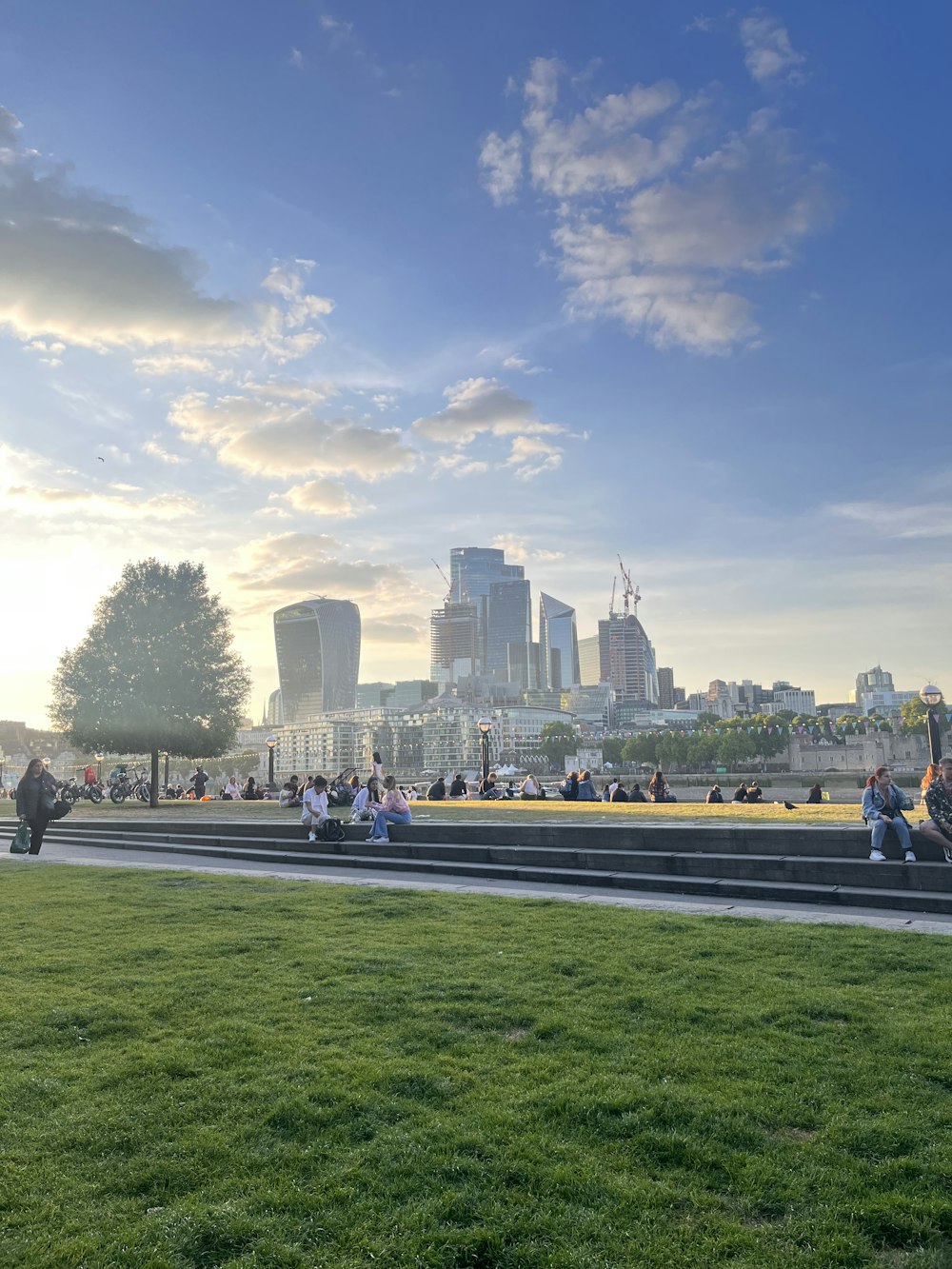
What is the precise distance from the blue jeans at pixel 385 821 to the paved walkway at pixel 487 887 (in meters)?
1.60

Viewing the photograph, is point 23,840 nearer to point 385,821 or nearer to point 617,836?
point 385,821

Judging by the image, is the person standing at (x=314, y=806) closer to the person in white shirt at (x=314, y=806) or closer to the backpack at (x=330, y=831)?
the person in white shirt at (x=314, y=806)

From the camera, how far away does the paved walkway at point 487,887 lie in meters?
10.4

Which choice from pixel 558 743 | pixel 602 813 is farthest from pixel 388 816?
pixel 558 743

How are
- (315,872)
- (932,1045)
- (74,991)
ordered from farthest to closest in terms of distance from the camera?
(315,872), (74,991), (932,1045)

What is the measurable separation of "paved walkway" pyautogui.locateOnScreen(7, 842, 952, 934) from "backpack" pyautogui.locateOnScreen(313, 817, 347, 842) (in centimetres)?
136

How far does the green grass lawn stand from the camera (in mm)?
4039

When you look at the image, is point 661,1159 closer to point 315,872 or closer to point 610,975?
point 610,975

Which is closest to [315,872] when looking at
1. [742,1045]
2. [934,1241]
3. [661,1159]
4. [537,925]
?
[537,925]

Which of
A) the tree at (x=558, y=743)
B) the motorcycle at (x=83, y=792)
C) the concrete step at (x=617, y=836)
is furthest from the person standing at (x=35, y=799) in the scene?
the tree at (x=558, y=743)

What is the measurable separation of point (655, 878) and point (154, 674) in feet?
93.4

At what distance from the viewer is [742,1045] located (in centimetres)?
611

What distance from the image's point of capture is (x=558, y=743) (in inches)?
7470

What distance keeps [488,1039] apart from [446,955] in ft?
7.76
